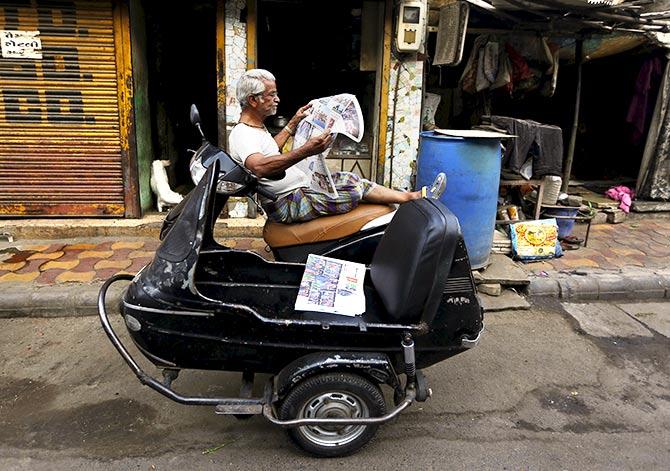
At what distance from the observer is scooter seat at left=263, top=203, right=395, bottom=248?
3.15m

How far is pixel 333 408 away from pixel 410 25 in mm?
4515

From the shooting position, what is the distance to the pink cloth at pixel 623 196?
283 inches

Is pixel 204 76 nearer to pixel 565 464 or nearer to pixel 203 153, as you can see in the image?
pixel 203 153

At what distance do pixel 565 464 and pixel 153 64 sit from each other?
6355mm

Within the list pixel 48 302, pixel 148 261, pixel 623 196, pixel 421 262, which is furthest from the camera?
pixel 623 196

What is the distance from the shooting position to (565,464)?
2.45 metres

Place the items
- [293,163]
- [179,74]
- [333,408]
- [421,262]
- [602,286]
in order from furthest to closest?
[179,74]
[602,286]
[293,163]
[333,408]
[421,262]

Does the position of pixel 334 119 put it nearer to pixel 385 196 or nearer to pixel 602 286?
pixel 385 196

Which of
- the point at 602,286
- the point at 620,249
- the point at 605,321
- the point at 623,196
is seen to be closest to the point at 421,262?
the point at 605,321

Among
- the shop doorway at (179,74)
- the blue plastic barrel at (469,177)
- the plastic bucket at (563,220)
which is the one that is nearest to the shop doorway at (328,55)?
the shop doorway at (179,74)

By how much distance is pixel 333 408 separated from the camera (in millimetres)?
2365

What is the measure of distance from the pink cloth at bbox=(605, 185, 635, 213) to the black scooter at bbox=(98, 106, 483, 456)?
5895mm

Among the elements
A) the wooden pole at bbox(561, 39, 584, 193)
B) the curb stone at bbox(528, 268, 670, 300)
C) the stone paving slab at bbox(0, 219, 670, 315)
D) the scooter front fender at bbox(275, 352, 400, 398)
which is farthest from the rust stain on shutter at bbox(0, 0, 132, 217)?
the wooden pole at bbox(561, 39, 584, 193)

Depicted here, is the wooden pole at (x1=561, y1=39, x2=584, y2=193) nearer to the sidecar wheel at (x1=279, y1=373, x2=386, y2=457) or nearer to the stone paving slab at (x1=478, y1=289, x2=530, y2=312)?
the stone paving slab at (x1=478, y1=289, x2=530, y2=312)
